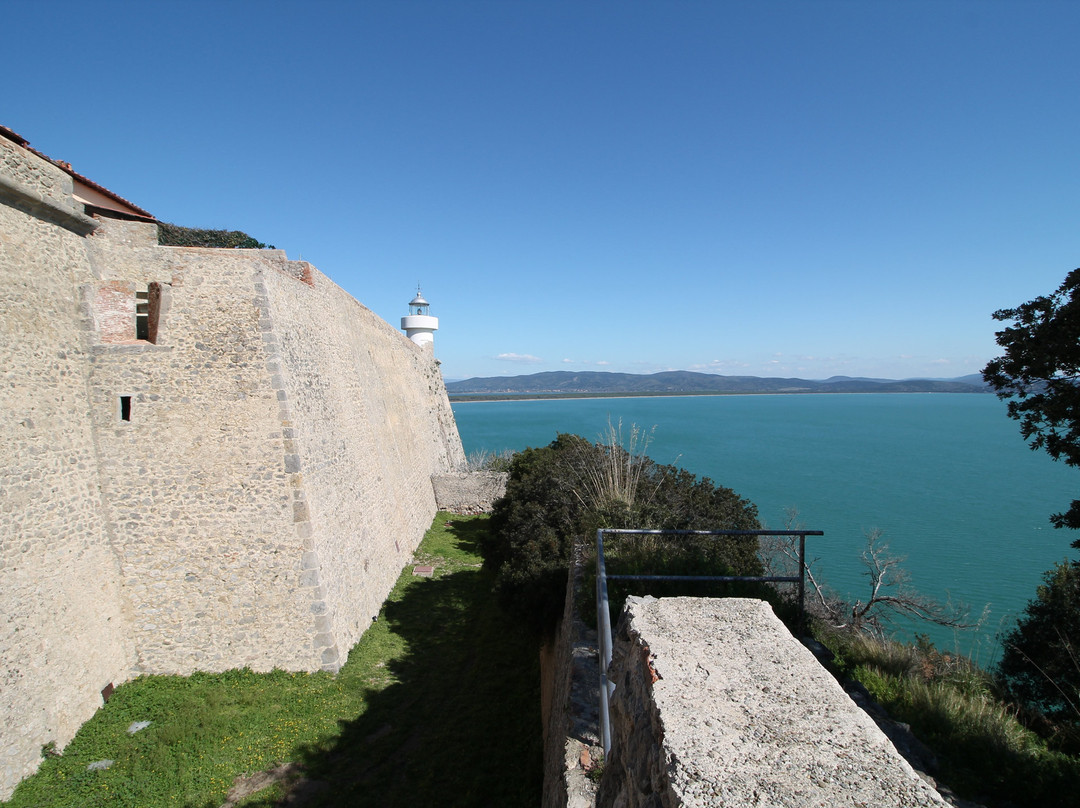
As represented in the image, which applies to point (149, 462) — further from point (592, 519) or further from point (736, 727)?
point (736, 727)

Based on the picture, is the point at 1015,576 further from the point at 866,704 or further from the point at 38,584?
the point at 38,584

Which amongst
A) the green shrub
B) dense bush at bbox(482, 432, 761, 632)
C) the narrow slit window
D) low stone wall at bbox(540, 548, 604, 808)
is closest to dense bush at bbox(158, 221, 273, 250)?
the narrow slit window

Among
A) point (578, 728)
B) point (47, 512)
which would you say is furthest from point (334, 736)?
point (578, 728)

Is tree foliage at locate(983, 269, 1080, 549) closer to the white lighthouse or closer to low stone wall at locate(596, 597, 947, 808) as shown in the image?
low stone wall at locate(596, 597, 947, 808)

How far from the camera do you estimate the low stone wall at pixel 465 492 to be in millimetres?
19234

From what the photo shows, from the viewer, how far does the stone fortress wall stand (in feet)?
21.9

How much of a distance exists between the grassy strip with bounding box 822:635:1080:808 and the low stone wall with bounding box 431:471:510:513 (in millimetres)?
14908

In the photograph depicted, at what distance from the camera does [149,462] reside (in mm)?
7922

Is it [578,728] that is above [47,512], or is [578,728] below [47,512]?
below

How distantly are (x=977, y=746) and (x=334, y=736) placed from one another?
23.4ft

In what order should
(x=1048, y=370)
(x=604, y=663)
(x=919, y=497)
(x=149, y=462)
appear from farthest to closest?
(x=919, y=497), (x=149, y=462), (x=1048, y=370), (x=604, y=663)

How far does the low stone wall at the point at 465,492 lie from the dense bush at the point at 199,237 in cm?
Answer: 965

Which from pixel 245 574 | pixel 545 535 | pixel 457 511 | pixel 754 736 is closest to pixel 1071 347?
pixel 754 736

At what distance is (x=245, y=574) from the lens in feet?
26.4
